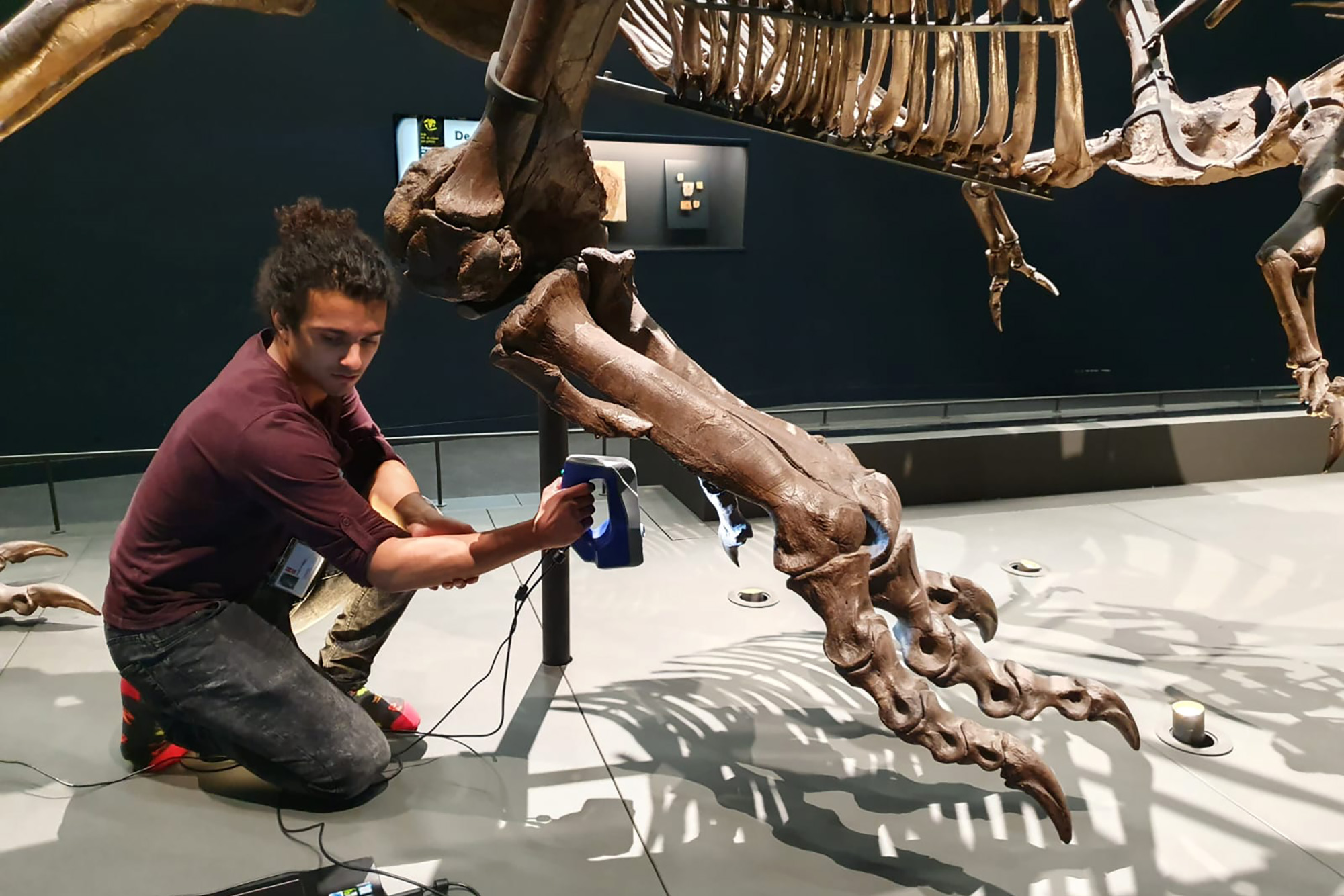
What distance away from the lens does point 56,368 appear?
479 cm

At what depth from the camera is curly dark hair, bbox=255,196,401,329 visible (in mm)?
2006

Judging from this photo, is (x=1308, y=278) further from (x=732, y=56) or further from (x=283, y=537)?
(x=283, y=537)

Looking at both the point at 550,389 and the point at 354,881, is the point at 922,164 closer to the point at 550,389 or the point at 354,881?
the point at 550,389

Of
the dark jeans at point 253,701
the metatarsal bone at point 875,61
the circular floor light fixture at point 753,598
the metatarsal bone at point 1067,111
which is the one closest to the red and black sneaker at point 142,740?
the dark jeans at point 253,701

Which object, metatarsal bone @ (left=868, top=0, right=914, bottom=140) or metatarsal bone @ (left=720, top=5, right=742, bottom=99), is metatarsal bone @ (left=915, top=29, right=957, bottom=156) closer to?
metatarsal bone @ (left=868, top=0, right=914, bottom=140)

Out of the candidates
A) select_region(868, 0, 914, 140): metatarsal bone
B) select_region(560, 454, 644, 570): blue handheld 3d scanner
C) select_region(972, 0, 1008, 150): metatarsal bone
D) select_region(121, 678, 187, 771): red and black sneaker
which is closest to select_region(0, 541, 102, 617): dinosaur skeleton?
select_region(121, 678, 187, 771): red and black sneaker

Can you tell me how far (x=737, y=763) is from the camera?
2.62 meters

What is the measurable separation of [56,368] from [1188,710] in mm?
5231

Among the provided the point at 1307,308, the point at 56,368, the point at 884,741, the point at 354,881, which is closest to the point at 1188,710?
the point at 884,741

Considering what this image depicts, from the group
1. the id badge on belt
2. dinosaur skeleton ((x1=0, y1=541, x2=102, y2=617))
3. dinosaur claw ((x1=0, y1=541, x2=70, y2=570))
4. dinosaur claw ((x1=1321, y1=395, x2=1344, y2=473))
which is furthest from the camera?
dinosaur claw ((x1=0, y1=541, x2=70, y2=570))

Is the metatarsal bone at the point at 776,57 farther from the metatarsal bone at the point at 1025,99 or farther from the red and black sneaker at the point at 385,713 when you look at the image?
the red and black sneaker at the point at 385,713

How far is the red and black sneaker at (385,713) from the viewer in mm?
2705

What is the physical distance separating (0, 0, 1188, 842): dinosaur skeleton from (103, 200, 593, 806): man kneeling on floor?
231 mm

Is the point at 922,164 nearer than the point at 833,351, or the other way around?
the point at 922,164
